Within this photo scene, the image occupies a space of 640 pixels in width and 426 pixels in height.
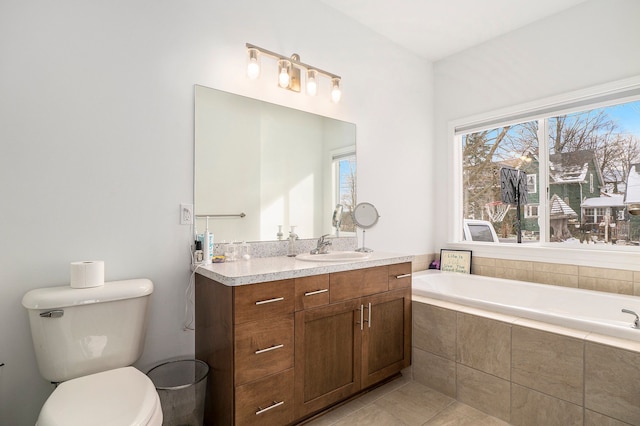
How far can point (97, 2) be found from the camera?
165 centimetres

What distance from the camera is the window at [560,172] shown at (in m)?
2.51

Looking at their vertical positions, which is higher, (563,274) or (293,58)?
(293,58)

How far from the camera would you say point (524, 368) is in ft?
6.17

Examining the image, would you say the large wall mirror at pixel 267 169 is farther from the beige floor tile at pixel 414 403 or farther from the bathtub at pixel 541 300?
the beige floor tile at pixel 414 403

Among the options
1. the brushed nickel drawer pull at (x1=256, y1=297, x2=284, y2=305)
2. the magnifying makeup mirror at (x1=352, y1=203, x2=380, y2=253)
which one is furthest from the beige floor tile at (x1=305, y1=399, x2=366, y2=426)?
the magnifying makeup mirror at (x1=352, y1=203, x2=380, y2=253)

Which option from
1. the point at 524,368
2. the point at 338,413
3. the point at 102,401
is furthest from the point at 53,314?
the point at 524,368

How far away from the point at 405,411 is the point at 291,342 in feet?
3.02

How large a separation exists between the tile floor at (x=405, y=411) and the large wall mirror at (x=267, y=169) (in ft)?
3.74

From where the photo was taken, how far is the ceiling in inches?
101

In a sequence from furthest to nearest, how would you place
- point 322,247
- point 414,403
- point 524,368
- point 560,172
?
point 560,172 → point 322,247 → point 414,403 → point 524,368

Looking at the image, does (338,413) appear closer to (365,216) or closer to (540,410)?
(540,410)

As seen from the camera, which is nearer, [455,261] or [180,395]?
[180,395]

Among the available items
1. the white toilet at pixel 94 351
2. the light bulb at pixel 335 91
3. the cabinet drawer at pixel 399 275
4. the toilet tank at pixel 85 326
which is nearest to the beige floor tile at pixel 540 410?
the cabinet drawer at pixel 399 275

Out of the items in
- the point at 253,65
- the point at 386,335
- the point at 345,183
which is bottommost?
the point at 386,335
